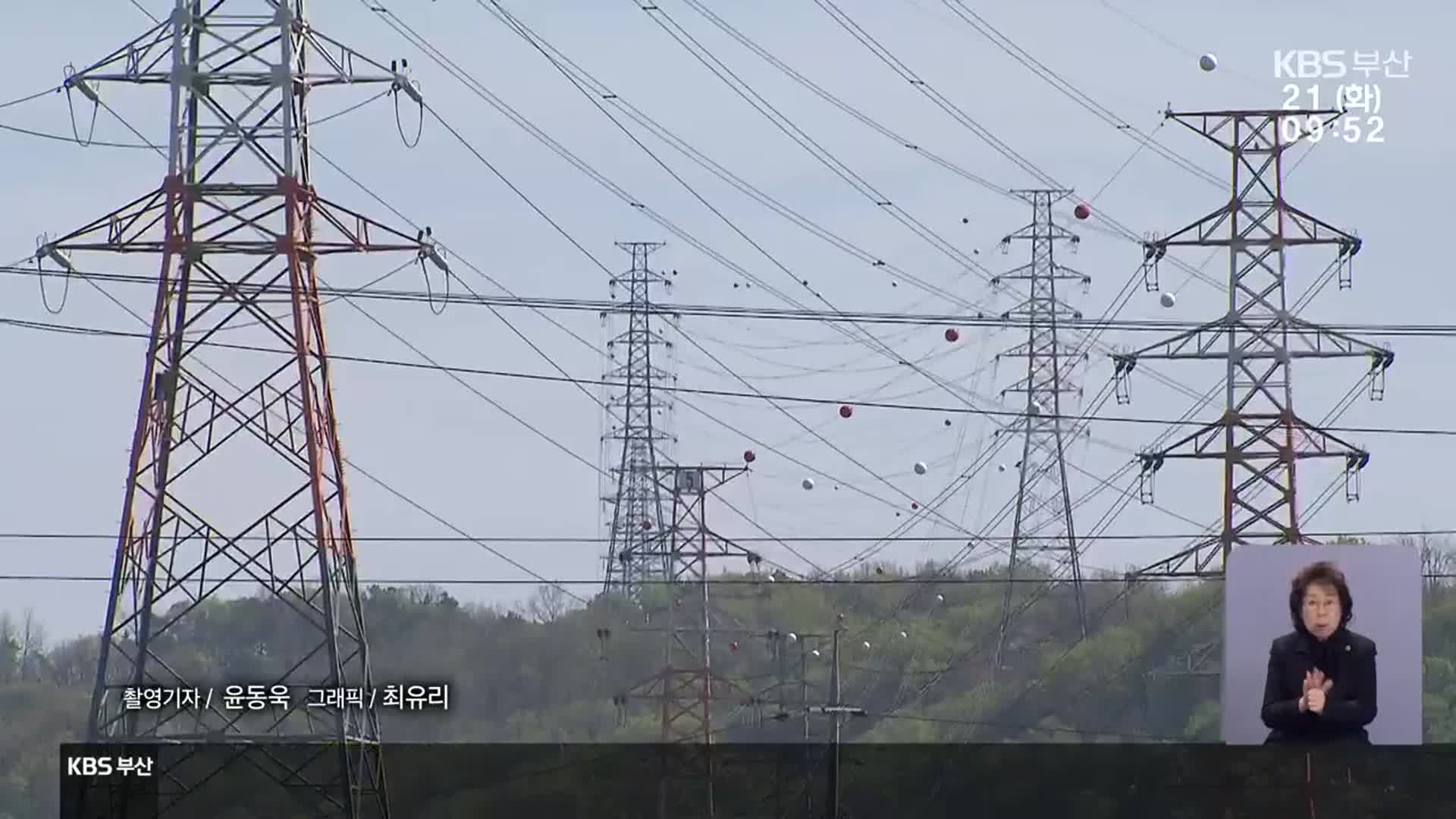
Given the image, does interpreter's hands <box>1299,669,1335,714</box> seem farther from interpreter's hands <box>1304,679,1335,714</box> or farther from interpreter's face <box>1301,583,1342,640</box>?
interpreter's face <box>1301,583,1342,640</box>

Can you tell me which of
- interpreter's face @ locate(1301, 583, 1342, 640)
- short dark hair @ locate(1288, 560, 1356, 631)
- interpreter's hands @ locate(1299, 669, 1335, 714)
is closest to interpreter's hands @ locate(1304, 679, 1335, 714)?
interpreter's hands @ locate(1299, 669, 1335, 714)

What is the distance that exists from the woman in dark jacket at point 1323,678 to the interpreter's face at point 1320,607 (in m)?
0.01

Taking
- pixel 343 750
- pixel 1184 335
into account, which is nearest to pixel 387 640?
pixel 1184 335

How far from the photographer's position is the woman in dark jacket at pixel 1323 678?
42094mm

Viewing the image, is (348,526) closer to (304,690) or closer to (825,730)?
(304,690)

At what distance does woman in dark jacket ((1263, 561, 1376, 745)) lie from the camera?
138 feet

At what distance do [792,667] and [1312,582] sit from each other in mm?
23148

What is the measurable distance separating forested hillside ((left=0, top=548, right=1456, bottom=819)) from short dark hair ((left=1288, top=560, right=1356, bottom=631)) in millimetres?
9756

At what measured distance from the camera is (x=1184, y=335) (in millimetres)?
41000

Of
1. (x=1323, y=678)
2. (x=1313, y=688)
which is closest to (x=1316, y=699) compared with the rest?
(x=1313, y=688)

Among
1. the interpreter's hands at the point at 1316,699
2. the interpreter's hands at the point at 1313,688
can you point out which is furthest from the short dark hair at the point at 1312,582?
the interpreter's hands at the point at 1316,699

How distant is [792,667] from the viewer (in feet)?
207

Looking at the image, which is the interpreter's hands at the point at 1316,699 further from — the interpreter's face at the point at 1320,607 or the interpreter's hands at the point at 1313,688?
the interpreter's face at the point at 1320,607

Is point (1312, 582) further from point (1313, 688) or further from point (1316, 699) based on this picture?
point (1316, 699)
